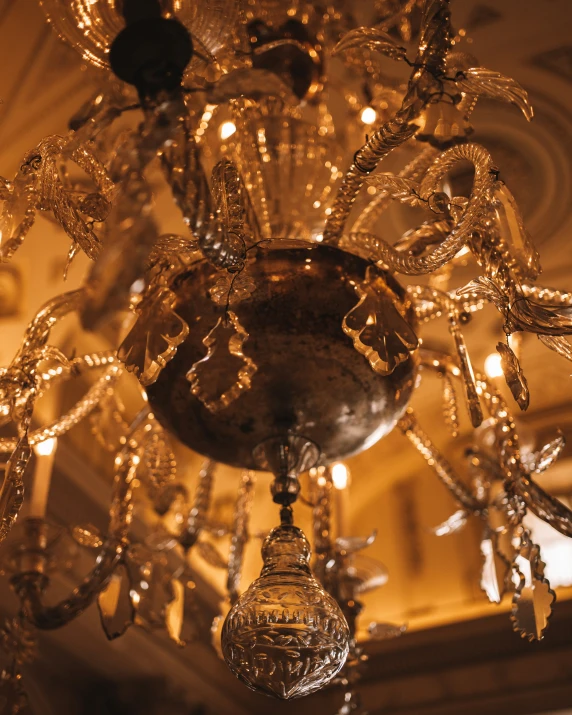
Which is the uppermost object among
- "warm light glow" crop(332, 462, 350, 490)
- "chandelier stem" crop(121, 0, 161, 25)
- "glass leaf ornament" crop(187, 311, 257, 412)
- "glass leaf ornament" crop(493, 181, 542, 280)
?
"warm light glow" crop(332, 462, 350, 490)

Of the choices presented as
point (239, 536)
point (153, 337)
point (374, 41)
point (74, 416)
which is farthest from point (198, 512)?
point (374, 41)

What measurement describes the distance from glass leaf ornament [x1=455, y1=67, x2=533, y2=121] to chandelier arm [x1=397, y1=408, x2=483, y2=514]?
0.73 meters

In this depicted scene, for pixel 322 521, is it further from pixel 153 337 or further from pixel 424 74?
pixel 424 74

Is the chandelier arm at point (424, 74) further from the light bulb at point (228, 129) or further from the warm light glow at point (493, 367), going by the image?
the warm light glow at point (493, 367)

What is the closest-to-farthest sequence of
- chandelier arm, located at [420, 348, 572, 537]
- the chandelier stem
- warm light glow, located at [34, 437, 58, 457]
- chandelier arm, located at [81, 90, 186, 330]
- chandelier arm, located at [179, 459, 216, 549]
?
chandelier arm, located at [81, 90, 186, 330], the chandelier stem, chandelier arm, located at [420, 348, 572, 537], warm light glow, located at [34, 437, 58, 457], chandelier arm, located at [179, 459, 216, 549]

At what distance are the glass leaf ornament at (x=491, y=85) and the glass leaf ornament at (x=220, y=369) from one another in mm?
437

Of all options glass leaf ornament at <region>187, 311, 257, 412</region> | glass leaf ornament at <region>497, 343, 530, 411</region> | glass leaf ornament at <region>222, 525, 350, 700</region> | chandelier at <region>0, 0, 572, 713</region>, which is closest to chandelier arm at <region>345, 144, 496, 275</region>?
chandelier at <region>0, 0, 572, 713</region>

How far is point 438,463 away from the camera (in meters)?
1.65

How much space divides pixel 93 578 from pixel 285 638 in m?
0.56

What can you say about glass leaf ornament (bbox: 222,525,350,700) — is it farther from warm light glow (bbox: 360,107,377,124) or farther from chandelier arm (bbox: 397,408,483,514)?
warm light glow (bbox: 360,107,377,124)

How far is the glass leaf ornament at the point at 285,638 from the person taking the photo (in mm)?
1036

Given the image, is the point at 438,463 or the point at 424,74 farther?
the point at 438,463

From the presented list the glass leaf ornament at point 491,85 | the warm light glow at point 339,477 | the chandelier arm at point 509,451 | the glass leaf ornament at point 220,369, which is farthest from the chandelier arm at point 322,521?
the glass leaf ornament at point 491,85

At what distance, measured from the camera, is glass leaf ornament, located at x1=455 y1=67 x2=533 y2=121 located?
1.07m
